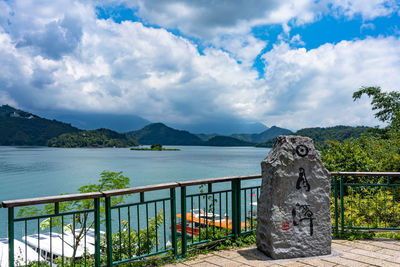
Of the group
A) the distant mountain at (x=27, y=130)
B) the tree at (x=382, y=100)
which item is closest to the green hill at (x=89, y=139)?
the distant mountain at (x=27, y=130)

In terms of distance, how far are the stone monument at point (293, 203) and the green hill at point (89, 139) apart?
A: 15050 cm

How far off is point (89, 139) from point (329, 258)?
152229 mm

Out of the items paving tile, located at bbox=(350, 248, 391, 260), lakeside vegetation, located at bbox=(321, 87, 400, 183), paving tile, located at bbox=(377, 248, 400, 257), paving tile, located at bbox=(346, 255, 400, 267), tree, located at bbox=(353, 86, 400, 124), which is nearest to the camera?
paving tile, located at bbox=(346, 255, 400, 267)

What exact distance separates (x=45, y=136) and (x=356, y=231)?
168272mm

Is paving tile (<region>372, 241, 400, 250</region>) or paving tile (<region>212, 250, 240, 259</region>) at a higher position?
paving tile (<region>212, 250, 240, 259</region>)

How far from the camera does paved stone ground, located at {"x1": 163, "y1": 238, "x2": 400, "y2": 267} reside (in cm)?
438

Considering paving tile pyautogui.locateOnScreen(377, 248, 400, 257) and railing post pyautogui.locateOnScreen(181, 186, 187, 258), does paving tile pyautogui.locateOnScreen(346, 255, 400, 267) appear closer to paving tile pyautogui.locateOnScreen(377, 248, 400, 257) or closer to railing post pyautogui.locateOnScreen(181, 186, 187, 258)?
paving tile pyautogui.locateOnScreen(377, 248, 400, 257)

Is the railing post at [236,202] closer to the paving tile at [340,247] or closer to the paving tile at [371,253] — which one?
the paving tile at [340,247]

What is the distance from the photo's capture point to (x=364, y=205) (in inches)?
303

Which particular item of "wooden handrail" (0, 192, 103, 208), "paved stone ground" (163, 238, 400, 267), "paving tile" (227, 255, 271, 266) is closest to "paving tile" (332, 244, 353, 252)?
"paved stone ground" (163, 238, 400, 267)

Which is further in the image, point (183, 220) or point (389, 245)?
point (389, 245)

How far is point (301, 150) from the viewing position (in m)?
4.72

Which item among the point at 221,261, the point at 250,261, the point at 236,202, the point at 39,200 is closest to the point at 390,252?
the point at 250,261

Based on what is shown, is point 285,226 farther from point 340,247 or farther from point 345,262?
point 340,247
